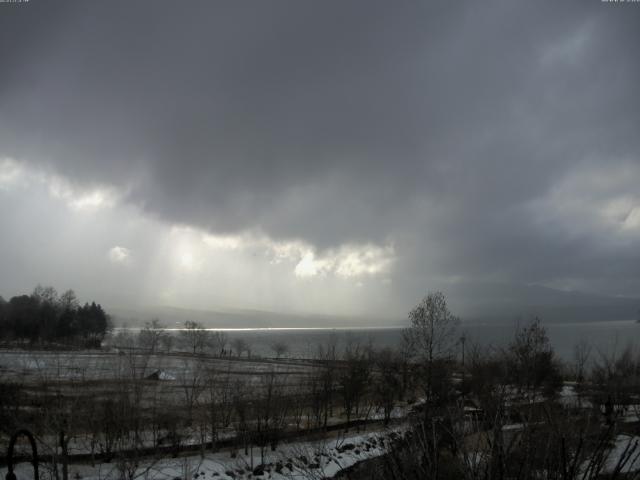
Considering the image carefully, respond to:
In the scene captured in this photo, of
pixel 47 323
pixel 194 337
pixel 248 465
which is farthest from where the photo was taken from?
pixel 194 337

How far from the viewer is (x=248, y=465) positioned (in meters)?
28.0

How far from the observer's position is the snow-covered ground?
24.8 meters

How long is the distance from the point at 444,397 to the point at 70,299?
14710 cm

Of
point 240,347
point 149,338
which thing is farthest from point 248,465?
point 240,347

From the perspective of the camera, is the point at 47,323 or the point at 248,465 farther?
the point at 47,323

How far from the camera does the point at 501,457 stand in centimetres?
647

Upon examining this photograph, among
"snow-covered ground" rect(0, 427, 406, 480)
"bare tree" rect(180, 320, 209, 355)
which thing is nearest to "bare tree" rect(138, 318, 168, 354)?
"bare tree" rect(180, 320, 209, 355)

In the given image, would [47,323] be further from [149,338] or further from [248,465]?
[248,465]

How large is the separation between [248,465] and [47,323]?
107322 mm

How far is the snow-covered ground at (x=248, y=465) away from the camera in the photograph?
24.8m

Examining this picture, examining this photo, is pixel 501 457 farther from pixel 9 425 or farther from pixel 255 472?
pixel 9 425

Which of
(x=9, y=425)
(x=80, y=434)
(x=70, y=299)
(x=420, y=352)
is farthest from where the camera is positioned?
(x=70, y=299)

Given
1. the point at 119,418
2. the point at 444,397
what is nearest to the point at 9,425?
the point at 119,418

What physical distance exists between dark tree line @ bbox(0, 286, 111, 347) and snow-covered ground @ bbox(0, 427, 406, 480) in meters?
86.3
